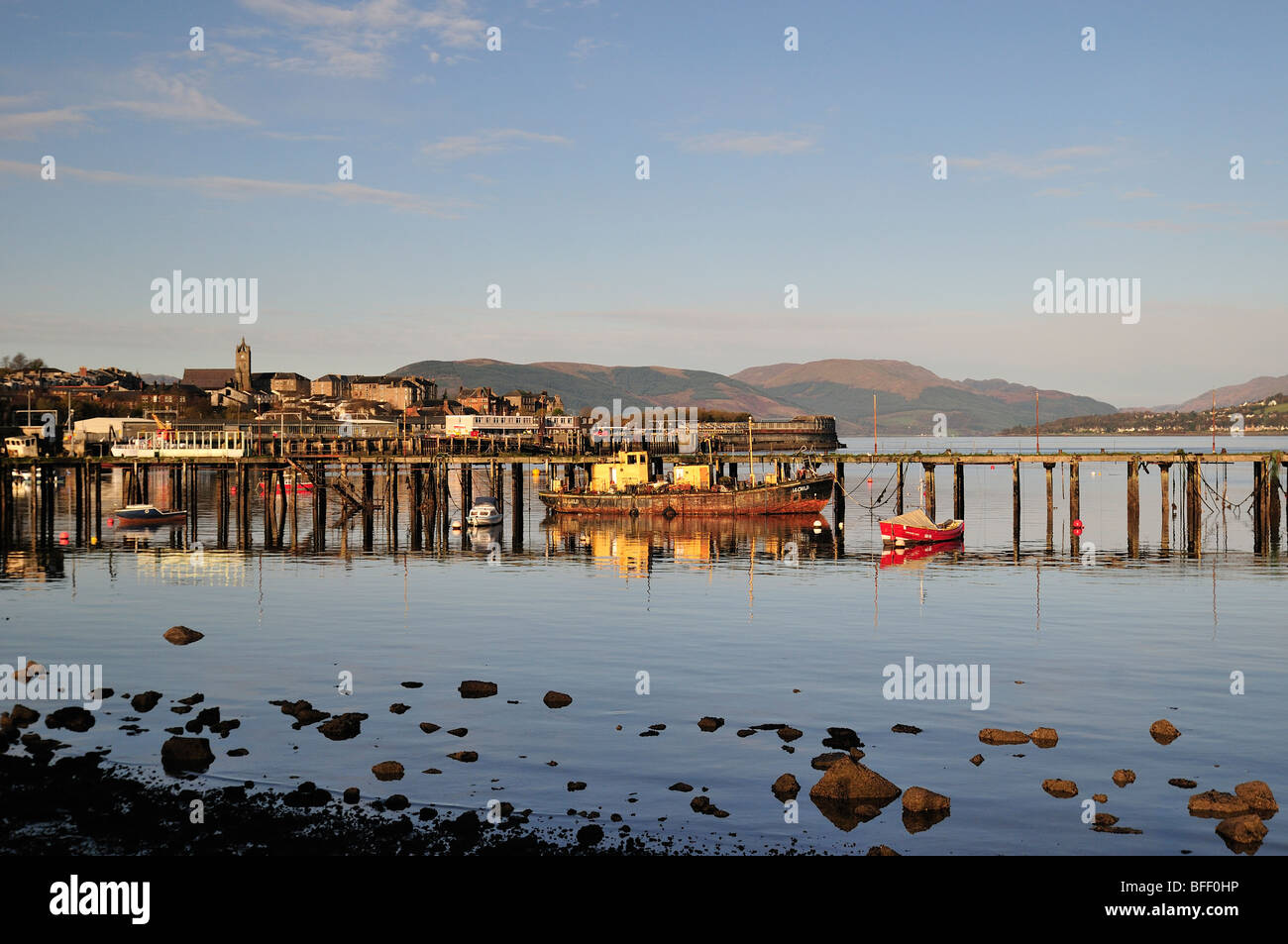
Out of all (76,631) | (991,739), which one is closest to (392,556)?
(76,631)

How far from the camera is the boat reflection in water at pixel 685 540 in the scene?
226ft

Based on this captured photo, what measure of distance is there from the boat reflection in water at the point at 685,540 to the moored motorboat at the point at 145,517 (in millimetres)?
30767

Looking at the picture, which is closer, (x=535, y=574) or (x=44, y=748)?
(x=44, y=748)

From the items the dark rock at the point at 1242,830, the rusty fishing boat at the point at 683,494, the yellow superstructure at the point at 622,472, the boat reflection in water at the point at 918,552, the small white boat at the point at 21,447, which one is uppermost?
the small white boat at the point at 21,447

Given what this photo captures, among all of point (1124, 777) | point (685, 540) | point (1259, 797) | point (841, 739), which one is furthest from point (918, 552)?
point (1259, 797)

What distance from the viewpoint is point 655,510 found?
329 feet

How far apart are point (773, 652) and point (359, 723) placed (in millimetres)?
15236

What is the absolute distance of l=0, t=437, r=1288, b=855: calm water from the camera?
22.8 metres

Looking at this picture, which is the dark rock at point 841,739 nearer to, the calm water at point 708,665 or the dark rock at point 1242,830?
the calm water at point 708,665

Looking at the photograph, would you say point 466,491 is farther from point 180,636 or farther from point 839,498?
point 180,636

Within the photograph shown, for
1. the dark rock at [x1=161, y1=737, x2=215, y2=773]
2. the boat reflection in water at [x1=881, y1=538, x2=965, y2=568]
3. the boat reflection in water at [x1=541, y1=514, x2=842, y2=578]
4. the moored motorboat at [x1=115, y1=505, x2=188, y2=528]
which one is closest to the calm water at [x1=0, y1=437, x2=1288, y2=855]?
the dark rock at [x1=161, y1=737, x2=215, y2=773]

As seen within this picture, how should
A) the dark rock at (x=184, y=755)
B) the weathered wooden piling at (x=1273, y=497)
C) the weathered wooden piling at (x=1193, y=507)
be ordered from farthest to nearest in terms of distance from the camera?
1. the weathered wooden piling at (x=1273, y=497)
2. the weathered wooden piling at (x=1193, y=507)
3. the dark rock at (x=184, y=755)

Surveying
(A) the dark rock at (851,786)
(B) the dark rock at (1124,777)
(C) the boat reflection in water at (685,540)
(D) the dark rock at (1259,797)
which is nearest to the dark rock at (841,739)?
(A) the dark rock at (851,786)
